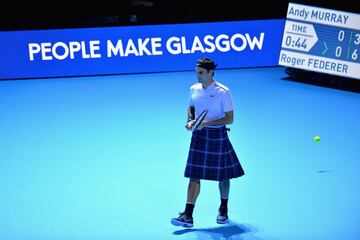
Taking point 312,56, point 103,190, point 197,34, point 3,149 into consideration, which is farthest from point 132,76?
point 103,190

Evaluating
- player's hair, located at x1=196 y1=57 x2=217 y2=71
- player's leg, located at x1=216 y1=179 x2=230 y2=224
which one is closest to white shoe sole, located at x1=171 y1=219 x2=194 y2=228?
player's leg, located at x1=216 y1=179 x2=230 y2=224

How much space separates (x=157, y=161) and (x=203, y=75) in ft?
10.5

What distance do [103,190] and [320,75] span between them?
25.8 ft

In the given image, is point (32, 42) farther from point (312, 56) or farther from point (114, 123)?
point (312, 56)

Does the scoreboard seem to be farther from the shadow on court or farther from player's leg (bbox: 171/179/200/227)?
player's leg (bbox: 171/179/200/227)

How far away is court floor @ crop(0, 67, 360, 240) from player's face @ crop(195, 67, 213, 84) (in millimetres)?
1805

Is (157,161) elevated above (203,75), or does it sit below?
below

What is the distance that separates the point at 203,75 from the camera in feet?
27.2

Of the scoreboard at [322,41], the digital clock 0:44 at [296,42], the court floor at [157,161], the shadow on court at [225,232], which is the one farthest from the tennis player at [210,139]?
the digital clock 0:44 at [296,42]

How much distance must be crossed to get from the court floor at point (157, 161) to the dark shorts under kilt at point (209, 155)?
0.70 meters

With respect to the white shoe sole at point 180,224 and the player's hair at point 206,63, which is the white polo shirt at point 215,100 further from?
the white shoe sole at point 180,224

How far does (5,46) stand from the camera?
1634 centimetres

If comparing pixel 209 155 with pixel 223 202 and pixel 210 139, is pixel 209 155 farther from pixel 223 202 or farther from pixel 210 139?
pixel 223 202

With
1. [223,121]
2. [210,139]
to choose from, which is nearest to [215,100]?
[223,121]
